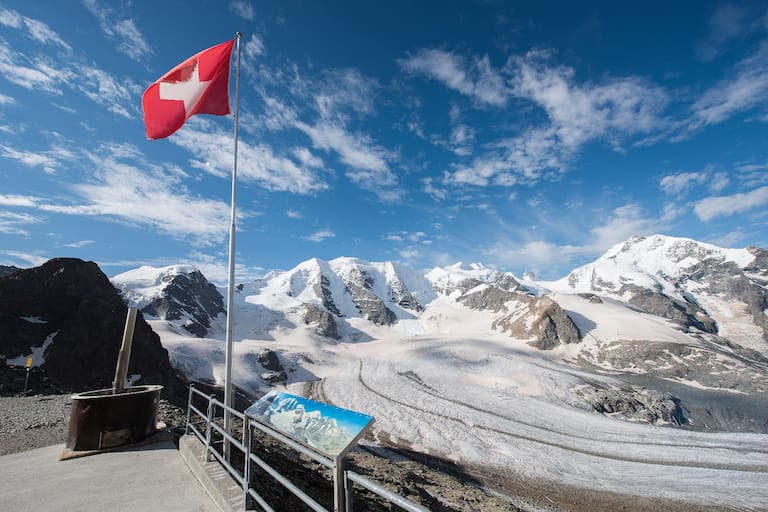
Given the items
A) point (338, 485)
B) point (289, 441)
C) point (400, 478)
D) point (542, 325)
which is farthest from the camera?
point (542, 325)

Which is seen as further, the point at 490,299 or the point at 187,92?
the point at 490,299

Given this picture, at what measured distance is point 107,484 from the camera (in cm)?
692

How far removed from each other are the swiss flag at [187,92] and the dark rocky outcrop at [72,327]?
40.8 metres

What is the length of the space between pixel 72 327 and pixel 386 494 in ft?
197

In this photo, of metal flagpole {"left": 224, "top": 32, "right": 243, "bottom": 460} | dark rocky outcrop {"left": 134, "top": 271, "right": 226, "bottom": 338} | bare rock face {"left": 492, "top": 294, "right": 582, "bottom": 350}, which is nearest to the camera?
metal flagpole {"left": 224, "top": 32, "right": 243, "bottom": 460}

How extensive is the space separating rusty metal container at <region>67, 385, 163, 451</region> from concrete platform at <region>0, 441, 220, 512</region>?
36 cm

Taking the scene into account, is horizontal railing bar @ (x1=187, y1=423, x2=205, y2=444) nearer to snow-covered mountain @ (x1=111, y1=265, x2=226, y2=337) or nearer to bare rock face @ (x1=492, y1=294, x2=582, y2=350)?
bare rock face @ (x1=492, y1=294, x2=582, y2=350)

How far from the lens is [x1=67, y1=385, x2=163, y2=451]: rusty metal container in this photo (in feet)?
27.7

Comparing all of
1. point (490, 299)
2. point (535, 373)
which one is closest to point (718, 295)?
point (490, 299)

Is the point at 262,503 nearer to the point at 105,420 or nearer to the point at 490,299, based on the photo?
the point at 105,420

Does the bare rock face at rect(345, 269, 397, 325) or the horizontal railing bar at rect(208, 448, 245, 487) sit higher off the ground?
the bare rock face at rect(345, 269, 397, 325)

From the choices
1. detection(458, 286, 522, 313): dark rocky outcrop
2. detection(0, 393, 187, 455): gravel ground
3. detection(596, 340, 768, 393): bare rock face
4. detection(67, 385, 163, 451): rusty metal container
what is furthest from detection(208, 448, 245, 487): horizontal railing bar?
detection(458, 286, 522, 313): dark rocky outcrop

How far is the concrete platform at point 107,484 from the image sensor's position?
20.3 feet

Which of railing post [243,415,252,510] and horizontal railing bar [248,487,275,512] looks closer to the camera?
horizontal railing bar [248,487,275,512]
